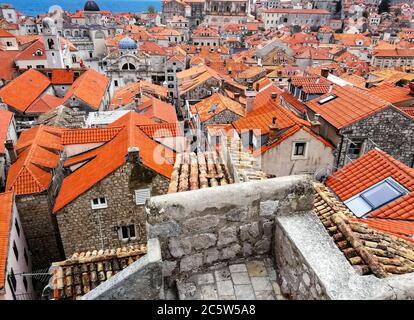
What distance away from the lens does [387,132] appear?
1542cm

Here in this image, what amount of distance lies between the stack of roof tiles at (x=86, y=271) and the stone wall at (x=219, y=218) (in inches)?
133

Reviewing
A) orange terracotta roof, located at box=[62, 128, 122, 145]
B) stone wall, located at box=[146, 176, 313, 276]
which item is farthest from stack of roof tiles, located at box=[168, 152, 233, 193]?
orange terracotta roof, located at box=[62, 128, 122, 145]

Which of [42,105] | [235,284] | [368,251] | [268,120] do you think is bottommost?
[42,105]

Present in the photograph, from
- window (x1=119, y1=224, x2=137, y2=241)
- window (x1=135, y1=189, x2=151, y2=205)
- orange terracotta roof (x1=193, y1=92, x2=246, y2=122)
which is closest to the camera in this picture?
window (x1=135, y1=189, x2=151, y2=205)

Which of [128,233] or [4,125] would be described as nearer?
[128,233]

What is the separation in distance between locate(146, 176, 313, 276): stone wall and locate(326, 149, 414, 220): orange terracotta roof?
22.8 feet

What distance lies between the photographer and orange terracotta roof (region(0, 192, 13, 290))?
38.1ft

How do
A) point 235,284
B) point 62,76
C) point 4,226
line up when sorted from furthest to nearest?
point 62,76 < point 4,226 < point 235,284

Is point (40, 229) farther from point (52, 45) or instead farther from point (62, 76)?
point (52, 45)

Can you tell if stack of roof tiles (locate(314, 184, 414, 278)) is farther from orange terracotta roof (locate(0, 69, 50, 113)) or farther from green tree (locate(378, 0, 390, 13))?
green tree (locate(378, 0, 390, 13))

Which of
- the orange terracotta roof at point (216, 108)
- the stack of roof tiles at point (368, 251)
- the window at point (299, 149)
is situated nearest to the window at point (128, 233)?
the window at point (299, 149)

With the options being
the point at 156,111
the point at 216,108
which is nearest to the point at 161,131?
the point at 216,108

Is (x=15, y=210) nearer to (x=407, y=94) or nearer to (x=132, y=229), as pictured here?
(x=132, y=229)

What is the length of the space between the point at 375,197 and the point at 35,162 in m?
17.2
